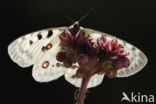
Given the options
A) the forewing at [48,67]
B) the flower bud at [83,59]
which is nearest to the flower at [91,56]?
the flower bud at [83,59]

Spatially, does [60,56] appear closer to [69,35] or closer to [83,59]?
[69,35]

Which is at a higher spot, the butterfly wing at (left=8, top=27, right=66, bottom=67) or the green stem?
the butterfly wing at (left=8, top=27, right=66, bottom=67)

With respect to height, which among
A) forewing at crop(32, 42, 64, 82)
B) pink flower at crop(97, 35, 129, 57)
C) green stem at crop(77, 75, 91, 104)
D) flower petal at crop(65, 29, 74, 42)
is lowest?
green stem at crop(77, 75, 91, 104)

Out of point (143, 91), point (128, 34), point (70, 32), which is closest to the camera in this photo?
point (70, 32)

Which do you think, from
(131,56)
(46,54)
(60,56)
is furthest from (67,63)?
(131,56)

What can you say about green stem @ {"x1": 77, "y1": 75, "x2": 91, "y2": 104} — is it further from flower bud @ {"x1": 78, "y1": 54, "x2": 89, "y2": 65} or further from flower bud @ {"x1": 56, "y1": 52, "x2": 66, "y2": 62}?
flower bud @ {"x1": 56, "y1": 52, "x2": 66, "y2": 62}

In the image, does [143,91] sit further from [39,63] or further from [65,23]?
[39,63]

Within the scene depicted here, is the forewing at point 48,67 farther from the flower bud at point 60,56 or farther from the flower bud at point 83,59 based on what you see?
the flower bud at point 83,59

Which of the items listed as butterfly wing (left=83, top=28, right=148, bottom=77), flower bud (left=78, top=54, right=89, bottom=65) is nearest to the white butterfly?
butterfly wing (left=83, top=28, right=148, bottom=77)

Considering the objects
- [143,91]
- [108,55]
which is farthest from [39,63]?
[143,91]
